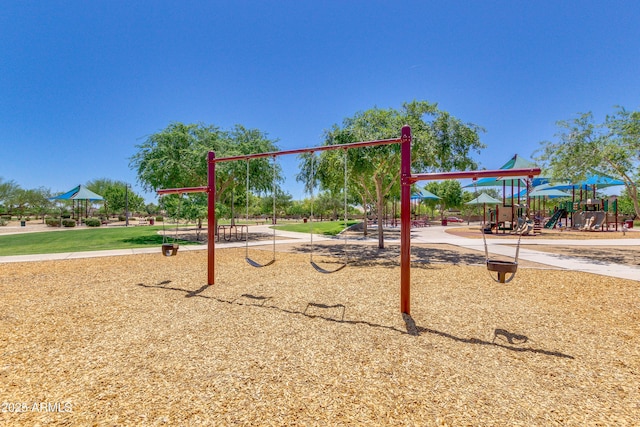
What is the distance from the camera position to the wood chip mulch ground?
2553mm

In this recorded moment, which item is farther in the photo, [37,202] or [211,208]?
[37,202]

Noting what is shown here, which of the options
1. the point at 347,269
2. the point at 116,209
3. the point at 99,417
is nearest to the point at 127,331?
the point at 99,417

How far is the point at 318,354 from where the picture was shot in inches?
140

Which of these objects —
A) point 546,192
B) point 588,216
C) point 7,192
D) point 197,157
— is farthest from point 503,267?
point 7,192

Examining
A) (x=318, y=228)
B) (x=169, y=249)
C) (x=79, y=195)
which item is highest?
(x=79, y=195)

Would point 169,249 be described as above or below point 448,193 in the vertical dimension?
below

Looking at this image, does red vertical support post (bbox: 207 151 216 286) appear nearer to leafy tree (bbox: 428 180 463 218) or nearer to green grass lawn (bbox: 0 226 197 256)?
green grass lawn (bbox: 0 226 197 256)

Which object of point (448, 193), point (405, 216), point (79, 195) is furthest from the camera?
point (448, 193)

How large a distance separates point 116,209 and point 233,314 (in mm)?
56043

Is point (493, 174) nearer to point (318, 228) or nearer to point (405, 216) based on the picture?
point (405, 216)

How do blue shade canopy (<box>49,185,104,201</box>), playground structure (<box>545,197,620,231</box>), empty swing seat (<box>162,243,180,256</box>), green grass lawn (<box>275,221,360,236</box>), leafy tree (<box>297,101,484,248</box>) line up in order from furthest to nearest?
blue shade canopy (<box>49,185,104,201</box>)
green grass lawn (<box>275,221,360,236</box>)
playground structure (<box>545,197,620,231</box>)
leafy tree (<box>297,101,484,248</box>)
empty swing seat (<box>162,243,180,256</box>)

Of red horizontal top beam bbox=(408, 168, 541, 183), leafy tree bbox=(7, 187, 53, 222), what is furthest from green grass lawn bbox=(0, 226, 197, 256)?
leafy tree bbox=(7, 187, 53, 222)

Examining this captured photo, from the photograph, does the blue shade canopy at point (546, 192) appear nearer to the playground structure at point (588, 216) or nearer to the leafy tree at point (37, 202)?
the playground structure at point (588, 216)

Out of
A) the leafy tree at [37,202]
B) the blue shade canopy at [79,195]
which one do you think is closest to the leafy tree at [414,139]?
the blue shade canopy at [79,195]
